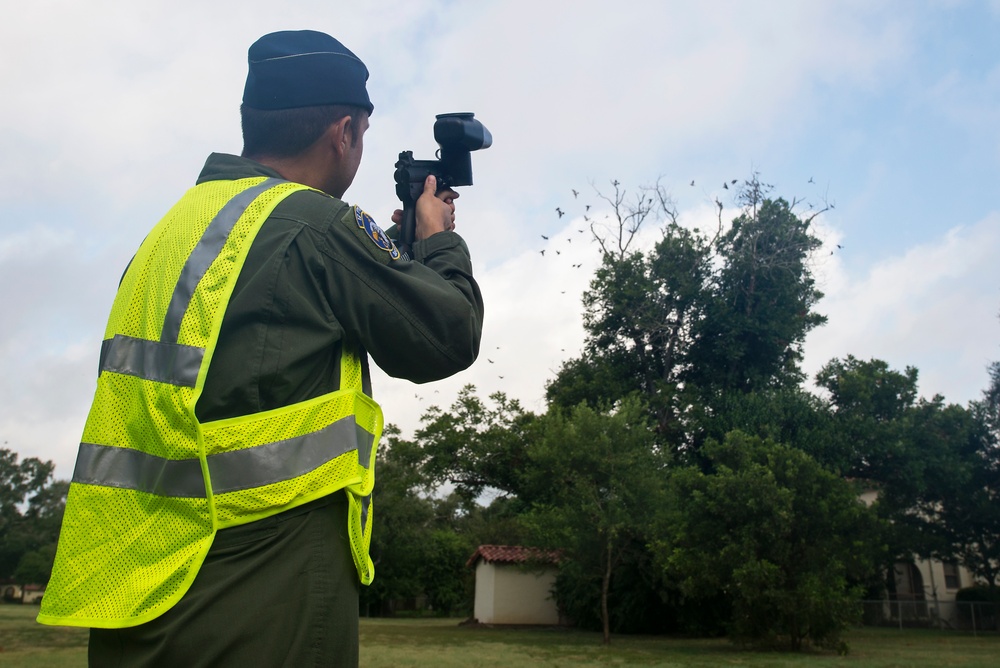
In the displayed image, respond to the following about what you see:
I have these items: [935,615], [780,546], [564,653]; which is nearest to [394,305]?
[564,653]

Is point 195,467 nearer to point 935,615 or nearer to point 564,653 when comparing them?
point 564,653

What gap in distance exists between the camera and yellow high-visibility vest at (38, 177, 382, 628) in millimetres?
1280

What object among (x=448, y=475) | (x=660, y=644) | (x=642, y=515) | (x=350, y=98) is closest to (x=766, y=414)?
(x=642, y=515)

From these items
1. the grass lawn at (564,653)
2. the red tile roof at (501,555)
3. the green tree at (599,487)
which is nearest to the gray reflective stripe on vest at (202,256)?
the grass lawn at (564,653)

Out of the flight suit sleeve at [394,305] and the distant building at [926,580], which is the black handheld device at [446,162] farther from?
the distant building at [926,580]

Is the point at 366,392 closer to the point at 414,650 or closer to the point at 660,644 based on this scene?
the point at 414,650

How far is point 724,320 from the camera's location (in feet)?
97.0

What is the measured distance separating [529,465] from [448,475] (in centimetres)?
356

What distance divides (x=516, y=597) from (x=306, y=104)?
34.0 metres

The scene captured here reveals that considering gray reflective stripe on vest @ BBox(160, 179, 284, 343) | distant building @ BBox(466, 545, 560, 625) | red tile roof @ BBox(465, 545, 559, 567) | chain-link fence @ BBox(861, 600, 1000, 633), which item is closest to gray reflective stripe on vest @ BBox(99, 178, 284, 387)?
gray reflective stripe on vest @ BBox(160, 179, 284, 343)

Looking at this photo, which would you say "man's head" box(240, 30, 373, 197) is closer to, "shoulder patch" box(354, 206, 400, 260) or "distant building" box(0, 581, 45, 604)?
"shoulder patch" box(354, 206, 400, 260)

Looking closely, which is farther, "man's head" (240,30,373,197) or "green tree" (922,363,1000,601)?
"green tree" (922,363,1000,601)

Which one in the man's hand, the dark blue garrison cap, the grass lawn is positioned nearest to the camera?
the dark blue garrison cap

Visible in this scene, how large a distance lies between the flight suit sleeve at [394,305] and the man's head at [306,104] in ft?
0.82
